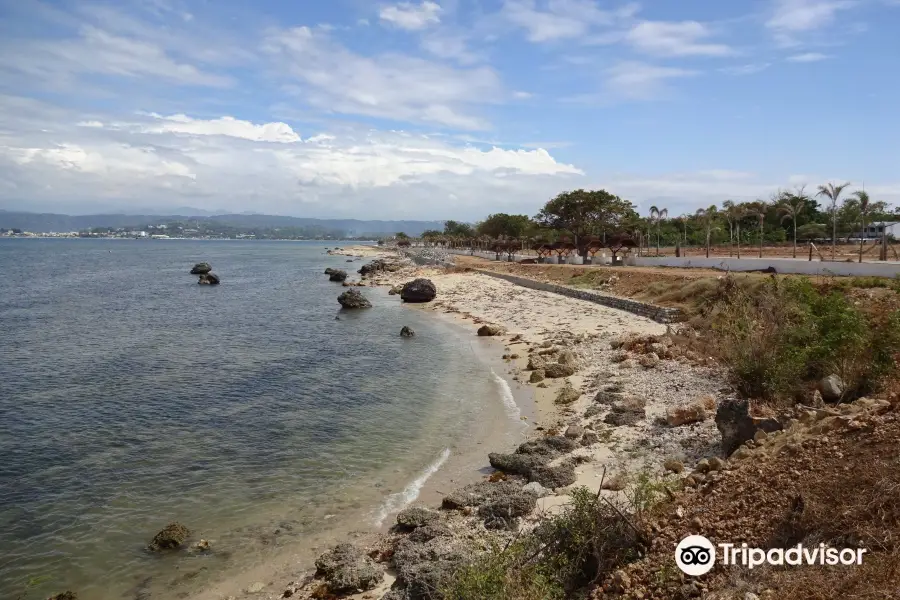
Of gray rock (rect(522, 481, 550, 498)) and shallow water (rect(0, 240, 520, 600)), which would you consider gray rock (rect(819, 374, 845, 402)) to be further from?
shallow water (rect(0, 240, 520, 600))

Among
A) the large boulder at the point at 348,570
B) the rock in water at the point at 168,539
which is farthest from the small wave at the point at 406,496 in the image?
the rock in water at the point at 168,539

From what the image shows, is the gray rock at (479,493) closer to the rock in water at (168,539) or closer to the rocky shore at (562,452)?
the rocky shore at (562,452)

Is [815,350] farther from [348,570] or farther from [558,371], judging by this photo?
[348,570]

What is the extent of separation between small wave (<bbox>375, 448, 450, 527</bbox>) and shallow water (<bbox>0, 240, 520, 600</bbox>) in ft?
0.17

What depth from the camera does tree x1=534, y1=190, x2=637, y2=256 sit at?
96.4m

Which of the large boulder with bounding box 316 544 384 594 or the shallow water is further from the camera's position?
the shallow water

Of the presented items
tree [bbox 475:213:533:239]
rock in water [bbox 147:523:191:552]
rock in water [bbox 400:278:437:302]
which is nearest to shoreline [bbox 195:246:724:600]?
rock in water [bbox 147:523:191:552]

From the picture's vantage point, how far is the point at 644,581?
6871 mm

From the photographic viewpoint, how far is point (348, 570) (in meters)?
9.57

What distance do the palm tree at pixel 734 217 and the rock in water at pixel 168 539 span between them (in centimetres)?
5992

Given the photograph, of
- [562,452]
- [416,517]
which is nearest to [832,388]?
[562,452]

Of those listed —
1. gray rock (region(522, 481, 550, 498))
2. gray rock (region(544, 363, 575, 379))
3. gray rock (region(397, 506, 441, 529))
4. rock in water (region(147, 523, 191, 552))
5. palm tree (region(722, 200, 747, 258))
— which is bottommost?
rock in water (region(147, 523, 191, 552))

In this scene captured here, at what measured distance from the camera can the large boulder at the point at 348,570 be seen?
9.32m

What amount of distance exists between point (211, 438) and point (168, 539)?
6.30 meters
